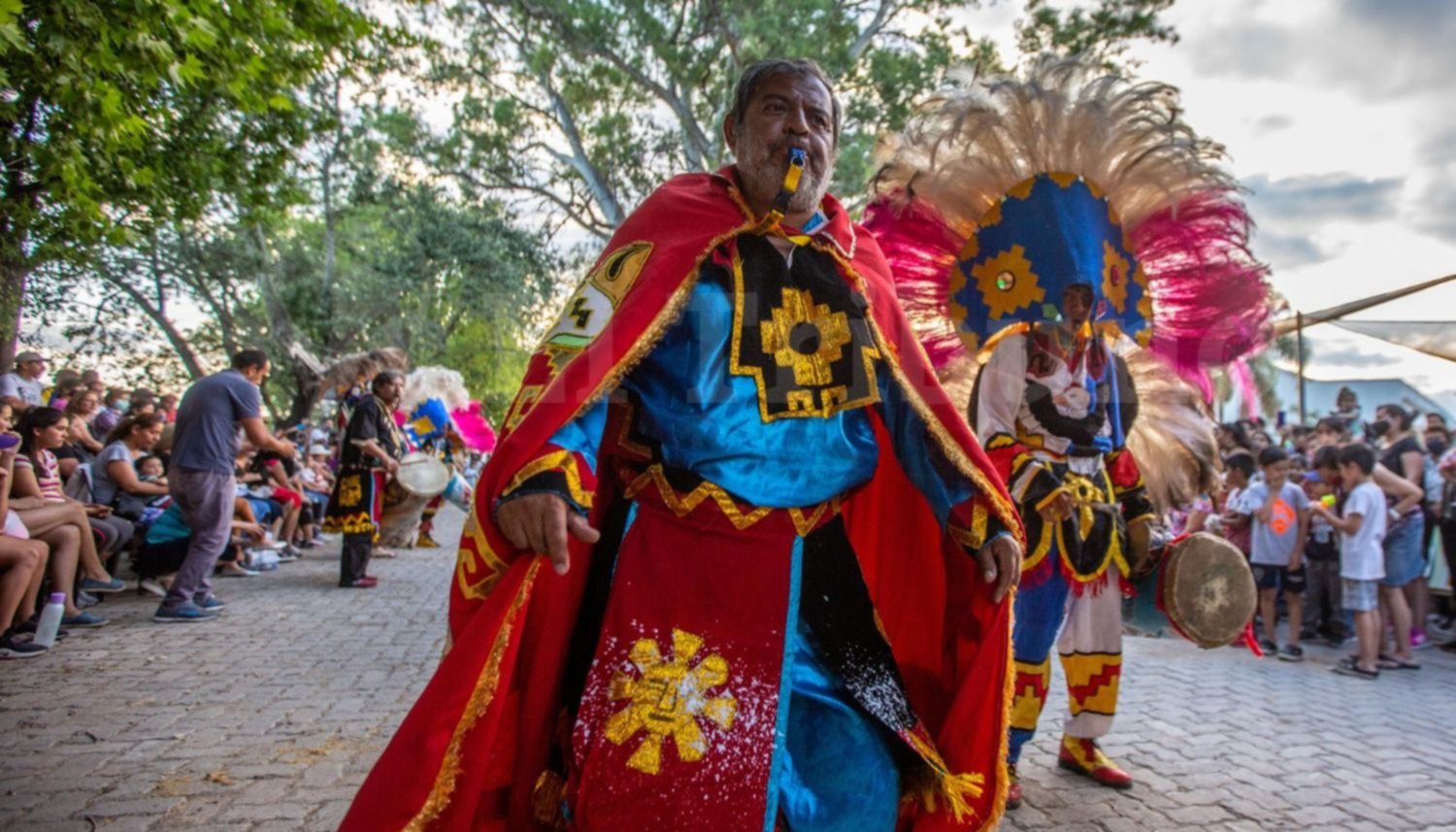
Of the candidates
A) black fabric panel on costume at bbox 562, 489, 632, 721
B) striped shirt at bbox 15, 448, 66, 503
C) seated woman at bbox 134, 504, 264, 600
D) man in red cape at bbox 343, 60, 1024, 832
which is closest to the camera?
man in red cape at bbox 343, 60, 1024, 832

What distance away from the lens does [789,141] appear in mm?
2633

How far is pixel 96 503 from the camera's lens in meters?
8.25

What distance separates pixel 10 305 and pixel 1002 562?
33.0 ft

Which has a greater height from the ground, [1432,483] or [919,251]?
[919,251]

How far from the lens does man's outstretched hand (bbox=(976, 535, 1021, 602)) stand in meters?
2.44

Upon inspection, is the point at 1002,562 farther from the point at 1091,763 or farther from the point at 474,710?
the point at 1091,763

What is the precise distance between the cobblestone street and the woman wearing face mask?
67cm

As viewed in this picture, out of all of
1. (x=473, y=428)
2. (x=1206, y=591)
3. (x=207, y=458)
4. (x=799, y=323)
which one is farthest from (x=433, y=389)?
(x=799, y=323)

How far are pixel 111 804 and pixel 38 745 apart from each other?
1016 mm

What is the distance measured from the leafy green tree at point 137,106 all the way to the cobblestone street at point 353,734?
2.56 metres

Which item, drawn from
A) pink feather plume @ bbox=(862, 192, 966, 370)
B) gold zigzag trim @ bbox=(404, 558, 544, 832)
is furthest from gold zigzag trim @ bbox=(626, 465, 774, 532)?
pink feather plume @ bbox=(862, 192, 966, 370)

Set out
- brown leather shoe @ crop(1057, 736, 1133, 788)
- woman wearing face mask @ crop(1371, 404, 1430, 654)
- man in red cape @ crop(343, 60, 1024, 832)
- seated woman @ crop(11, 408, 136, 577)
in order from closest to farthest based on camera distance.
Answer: man in red cape @ crop(343, 60, 1024, 832) < brown leather shoe @ crop(1057, 736, 1133, 788) < seated woman @ crop(11, 408, 136, 577) < woman wearing face mask @ crop(1371, 404, 1430, 654)

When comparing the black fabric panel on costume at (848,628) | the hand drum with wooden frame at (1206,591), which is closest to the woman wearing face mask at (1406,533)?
the hand drum with wooden frame at (1206,591)

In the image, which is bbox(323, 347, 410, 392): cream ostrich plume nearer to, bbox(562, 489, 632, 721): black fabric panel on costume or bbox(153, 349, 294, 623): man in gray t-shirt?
bbox(153, 349, 294, 623): man in gray t-shirt
